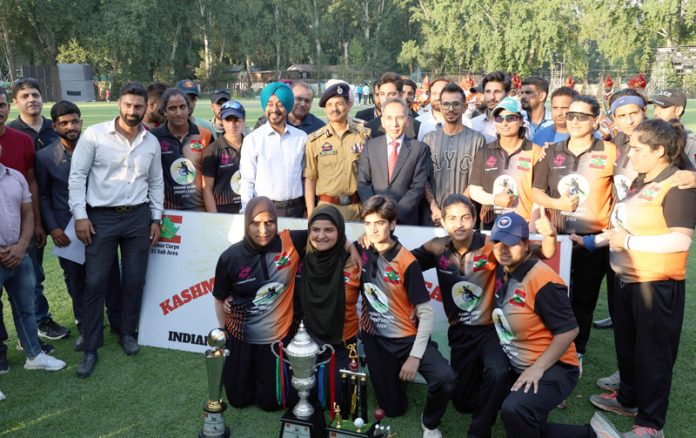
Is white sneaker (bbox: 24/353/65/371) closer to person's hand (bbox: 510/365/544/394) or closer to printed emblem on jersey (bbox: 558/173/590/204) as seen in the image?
person's hand (bbox: 510/365/544/394)

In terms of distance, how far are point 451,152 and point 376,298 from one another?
181 centimetres

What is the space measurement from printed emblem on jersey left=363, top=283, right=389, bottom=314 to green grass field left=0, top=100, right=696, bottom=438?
31.3 inches

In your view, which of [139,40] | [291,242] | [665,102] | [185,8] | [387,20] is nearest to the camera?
[291,242]

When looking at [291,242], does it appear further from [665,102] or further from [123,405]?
[665,102]

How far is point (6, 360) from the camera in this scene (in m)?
5.15

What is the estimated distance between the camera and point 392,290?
4.28m

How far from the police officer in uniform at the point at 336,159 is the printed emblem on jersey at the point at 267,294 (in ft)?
3.82

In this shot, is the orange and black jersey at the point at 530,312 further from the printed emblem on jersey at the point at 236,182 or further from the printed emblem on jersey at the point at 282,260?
the printed emblem on jersey at the point at 236,182

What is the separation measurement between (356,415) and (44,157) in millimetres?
3537

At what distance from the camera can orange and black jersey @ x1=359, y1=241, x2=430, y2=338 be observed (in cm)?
420

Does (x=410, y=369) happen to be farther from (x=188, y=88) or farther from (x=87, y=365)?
(x=188, y=88)

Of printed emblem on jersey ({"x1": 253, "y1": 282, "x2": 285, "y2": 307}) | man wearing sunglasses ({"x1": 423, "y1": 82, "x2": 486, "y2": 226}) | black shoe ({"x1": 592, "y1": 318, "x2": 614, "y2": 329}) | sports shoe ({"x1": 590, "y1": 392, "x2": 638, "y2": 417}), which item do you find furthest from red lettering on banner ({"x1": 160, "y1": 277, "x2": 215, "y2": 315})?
black shoe ({"x1": 592, "y1": 318, "x2": 614, "y2": 329})

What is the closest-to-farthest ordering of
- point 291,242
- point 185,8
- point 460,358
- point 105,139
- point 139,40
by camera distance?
1. point 460,358
2. point 291,242
3. point 105,139
4. point 139,40
5. point 185,8

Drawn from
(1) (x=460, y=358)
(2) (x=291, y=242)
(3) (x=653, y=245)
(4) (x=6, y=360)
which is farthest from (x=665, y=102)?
(4) (x=6, y=360)
